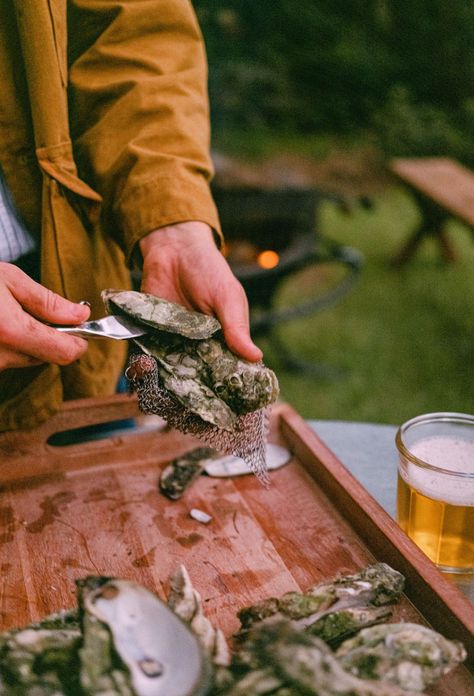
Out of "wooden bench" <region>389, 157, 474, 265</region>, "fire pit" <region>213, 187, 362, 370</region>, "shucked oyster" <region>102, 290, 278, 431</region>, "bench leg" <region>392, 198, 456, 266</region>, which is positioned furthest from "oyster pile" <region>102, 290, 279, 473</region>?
"bench leg" <region>392, 198, 456, 266</region>

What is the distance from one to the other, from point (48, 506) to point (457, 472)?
777mm

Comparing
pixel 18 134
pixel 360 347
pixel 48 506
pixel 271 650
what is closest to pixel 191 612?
pixel 271 650

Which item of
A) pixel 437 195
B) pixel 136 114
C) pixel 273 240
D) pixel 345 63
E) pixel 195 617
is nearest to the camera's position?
pixel 195 617

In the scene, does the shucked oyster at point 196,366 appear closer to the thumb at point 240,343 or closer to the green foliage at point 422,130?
the thumb at point 240,343

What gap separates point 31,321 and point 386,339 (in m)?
4.27

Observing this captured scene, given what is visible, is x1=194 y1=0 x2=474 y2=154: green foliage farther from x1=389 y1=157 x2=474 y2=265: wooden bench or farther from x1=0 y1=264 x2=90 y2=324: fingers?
x1=0 y1=264 x2=90 y2=324: fingers

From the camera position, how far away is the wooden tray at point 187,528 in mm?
1160

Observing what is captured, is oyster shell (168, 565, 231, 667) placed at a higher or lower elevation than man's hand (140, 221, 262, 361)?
lower

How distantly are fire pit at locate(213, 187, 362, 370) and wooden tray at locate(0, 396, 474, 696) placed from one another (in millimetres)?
1976

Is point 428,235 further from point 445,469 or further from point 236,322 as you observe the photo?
point 445,469

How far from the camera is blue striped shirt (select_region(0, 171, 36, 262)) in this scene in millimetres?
1493

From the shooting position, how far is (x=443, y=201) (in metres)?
5.00

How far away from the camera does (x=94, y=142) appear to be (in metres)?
1.63

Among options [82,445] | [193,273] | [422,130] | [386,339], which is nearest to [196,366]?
[193,273]
